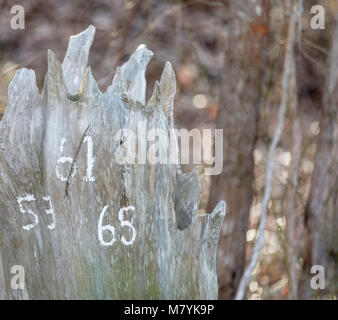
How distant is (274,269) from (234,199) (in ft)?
4.13

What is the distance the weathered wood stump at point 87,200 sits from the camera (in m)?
2.01

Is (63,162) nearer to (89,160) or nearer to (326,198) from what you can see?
(89,160)

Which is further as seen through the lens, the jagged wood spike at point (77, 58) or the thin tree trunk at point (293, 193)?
the thin tree trunk at point (293, 193)

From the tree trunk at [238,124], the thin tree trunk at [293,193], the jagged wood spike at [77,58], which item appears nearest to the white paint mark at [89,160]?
the jagged wood spike at [77,58]

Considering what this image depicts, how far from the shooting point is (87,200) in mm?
2031

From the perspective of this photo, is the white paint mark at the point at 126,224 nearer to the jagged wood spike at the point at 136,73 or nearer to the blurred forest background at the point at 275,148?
the jagged wood spike at the point at 136,73

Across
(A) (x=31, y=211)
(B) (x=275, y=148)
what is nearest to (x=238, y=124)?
(B) (x=275, y=148)

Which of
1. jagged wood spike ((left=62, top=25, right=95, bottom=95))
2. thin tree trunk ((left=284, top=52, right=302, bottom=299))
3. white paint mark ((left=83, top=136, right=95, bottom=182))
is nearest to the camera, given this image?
white paint mark ((left=83, top=136, right=95, bottom=182))

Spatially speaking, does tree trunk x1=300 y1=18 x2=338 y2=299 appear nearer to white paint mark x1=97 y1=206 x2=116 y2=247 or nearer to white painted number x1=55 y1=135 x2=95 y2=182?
white paint mark x1=97 y1=206 x2=116 y2=247

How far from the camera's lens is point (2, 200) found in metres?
2.03

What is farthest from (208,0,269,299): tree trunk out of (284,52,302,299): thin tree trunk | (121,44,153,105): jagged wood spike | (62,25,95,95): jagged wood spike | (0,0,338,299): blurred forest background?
(62,25,95,95): jagged wood spike

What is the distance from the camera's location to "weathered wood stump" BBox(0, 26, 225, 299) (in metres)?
2.01
